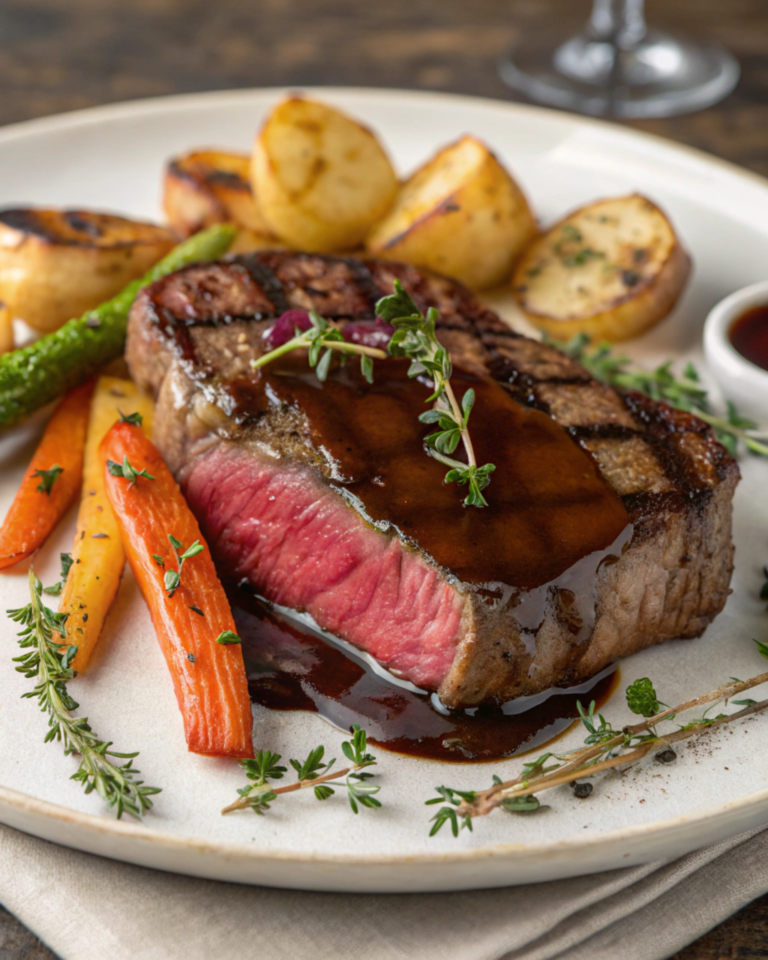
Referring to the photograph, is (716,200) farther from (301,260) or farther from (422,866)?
(422,866)

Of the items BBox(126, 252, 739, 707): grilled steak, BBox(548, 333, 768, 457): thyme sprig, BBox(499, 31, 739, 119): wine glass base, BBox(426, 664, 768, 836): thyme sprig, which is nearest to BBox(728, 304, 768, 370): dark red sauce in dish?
BBox(548, 333, 768, 457): thyme sprig

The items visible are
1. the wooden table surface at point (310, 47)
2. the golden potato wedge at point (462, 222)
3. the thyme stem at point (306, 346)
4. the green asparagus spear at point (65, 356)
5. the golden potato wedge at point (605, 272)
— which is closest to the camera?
the thyme stem at point (306, 346)

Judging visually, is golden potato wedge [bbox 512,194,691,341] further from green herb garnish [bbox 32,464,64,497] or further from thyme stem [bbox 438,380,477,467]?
green herb garnish [bbox 32,464,64,497]

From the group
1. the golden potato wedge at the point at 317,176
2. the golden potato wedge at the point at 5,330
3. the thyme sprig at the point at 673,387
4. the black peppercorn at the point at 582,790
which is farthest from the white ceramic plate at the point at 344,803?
the golden potato wedge at the point at 317,176

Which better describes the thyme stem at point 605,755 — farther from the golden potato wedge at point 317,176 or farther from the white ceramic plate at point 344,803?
the golden potato wedge at point 317,176

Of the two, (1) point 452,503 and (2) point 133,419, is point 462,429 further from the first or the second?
(2) point 133,419

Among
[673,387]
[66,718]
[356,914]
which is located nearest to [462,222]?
[673,387]

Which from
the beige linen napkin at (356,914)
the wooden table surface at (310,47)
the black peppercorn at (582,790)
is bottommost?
the beige linen napkin at (356,914)
